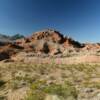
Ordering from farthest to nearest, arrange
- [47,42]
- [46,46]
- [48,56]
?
[47,42]
[46,46]
[48,56]

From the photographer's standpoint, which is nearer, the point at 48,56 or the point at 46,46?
the point at 48,56

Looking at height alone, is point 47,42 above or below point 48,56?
above

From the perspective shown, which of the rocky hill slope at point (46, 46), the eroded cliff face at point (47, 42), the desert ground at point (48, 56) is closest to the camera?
the desert ground at point (48, 56)

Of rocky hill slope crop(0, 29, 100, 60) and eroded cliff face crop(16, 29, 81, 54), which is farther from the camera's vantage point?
eroded cliff face crop(16, 29, 81, 54)

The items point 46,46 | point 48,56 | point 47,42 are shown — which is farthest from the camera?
point 47,42

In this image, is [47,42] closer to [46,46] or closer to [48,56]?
[46,46]

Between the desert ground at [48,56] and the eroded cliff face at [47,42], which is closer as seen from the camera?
the desert ground at [48,56]

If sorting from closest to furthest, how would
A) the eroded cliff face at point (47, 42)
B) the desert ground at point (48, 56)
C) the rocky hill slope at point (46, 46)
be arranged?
the desert ground at point (48, 56)
the rocky hill slope at point (46, 46)
the eroded cliff face at point (47, 42)

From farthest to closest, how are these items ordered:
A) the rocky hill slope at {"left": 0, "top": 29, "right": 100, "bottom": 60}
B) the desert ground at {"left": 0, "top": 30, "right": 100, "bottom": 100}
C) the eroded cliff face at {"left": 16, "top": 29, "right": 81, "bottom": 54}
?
the eroded cliff face at {"left": 16, "top": 29, "right": 81, "bottom": 54}
the rocky hill slope at {"left": 0, "top": 29, "right": 100, "bottom": 60}
the desert ground at {"left": 0, "top": 30, "right": 100, "bottom": 100}

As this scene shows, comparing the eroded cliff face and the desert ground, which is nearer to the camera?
the desert ground

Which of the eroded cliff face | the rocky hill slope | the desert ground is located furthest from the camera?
the eroded cliff face

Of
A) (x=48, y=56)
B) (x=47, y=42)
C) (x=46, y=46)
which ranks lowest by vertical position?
(x=48, y=56)

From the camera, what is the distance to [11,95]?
A: 1407 cm

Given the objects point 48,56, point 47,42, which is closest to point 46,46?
point 47,42
